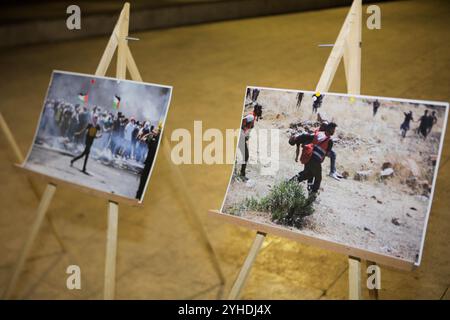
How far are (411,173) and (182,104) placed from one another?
140 inches

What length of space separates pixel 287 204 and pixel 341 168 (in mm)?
228

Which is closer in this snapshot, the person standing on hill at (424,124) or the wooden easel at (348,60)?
the person standing on hill at (424,124)

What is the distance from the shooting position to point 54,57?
23.0 ft

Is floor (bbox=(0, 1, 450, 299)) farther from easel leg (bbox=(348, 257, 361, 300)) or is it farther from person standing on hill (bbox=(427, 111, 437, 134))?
person standing on hill (bbox=(427, 111, 437, 134))

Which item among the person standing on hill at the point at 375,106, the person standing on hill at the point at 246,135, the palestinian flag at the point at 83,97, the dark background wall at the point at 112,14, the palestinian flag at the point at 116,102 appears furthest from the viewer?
the dark background wall at the point at 112,14

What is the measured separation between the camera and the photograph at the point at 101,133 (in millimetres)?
2146

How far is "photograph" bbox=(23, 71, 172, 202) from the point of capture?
7.04 feet

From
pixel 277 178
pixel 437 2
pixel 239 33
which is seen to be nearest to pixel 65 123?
pixel 277 178

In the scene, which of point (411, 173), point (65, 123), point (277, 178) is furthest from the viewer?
point (65, 123)

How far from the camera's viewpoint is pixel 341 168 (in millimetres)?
1777

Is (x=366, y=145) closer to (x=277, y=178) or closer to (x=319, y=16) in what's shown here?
(x=277, y=178)

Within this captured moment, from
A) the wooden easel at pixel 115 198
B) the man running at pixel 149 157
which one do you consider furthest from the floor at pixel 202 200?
the man running at pixel 149 157

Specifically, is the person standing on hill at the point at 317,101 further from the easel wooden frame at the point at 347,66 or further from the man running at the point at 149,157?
the man running at the point at 149,157

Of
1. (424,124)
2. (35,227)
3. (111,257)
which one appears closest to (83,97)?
(35,227)
